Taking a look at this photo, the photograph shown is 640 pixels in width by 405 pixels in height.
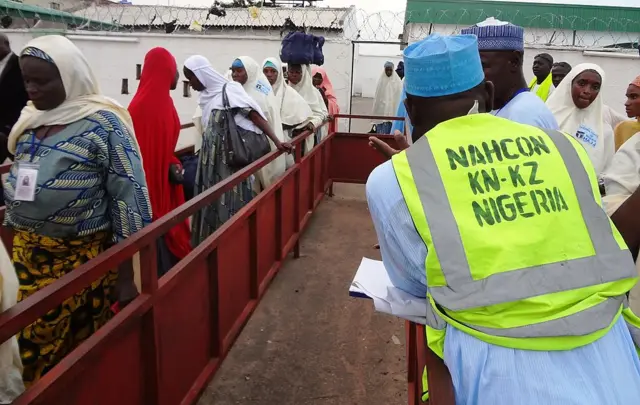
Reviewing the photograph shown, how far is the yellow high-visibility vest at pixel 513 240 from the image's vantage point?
1.06 meters

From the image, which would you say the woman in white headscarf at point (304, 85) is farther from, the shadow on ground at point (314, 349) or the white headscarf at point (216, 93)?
the white headscarf at point (216, 93)

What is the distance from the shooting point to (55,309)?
82.4 inches

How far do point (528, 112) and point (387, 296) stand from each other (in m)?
1.34

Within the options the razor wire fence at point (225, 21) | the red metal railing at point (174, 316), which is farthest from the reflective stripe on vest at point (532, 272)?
the razor wire fence at point (225, 21)

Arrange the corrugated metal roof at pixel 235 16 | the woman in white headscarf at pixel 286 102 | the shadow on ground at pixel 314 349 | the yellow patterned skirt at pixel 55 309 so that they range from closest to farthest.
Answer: the yellow patterned skirt at pixel 55 309 → the shadow on ground at pixel 314 349 → the woman in white headscarf at pixel 286 102 → the corrugated metal roof at pixel 235 16

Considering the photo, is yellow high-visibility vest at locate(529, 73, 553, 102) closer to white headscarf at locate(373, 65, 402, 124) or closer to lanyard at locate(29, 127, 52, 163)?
white headscarf at locate(373, 65, 402, 124)

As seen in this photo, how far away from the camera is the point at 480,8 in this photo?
50.3 ft

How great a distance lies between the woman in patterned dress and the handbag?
1694 millimetres

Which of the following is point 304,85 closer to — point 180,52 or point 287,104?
point 287,104

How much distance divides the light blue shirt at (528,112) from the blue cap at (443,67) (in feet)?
3.29

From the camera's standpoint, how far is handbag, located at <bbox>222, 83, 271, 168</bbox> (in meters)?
3.94

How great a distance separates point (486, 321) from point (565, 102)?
327cm

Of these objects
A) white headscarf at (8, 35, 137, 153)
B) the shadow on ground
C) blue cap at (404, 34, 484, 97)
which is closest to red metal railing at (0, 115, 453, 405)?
the shadow on ground

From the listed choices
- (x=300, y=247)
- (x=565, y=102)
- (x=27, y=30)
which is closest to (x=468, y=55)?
(x=565, y=102)
